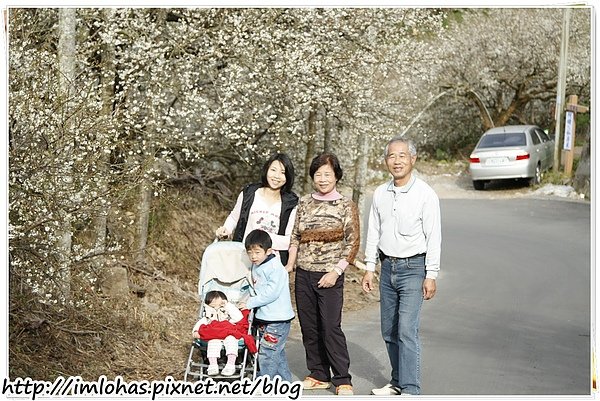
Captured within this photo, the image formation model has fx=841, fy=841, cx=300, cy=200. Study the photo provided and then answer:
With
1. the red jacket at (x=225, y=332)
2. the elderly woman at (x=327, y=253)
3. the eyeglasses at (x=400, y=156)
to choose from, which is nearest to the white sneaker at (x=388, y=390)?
the elderly woman at (x=327, y=253)

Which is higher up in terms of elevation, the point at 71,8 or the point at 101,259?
the point at 71,8

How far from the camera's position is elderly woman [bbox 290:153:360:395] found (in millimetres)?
6266

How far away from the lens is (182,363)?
7383 mm

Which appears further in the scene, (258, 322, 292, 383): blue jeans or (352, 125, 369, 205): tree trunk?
(352, 125, 369, 205): tree trunk

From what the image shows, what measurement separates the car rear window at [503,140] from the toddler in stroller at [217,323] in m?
18.0

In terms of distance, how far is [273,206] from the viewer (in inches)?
259

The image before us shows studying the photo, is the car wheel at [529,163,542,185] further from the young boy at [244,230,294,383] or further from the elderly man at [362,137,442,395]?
the young boy at [244,230,294,383]

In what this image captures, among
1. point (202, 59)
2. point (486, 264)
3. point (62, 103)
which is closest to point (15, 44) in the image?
point (62, 103)

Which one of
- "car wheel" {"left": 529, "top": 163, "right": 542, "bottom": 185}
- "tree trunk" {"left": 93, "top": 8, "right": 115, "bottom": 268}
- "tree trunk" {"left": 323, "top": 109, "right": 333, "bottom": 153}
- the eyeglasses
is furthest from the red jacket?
"car wheel" {"left": 529, "top": 163, "right": 542, "bottom": 185}

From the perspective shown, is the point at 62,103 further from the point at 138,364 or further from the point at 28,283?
the point at 138,364

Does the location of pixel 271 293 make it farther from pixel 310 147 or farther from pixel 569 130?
Result: pixel 569 130

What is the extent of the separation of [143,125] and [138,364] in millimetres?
2831

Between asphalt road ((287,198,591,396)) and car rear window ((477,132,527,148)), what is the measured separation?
19.4ft

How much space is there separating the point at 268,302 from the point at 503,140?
59.8 feet
